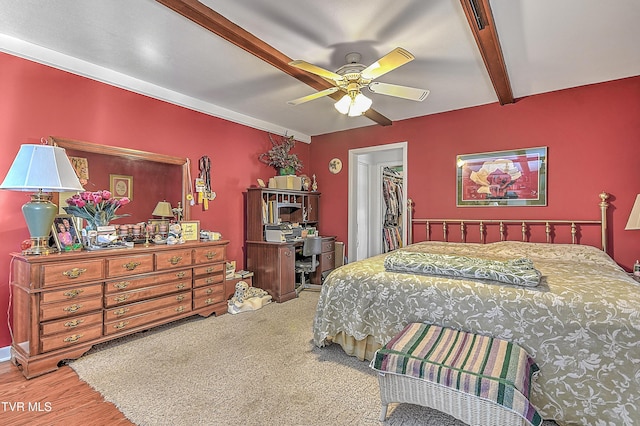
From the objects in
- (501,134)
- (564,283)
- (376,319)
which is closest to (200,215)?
(376,319)

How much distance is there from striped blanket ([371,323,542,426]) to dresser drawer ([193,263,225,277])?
224 cm

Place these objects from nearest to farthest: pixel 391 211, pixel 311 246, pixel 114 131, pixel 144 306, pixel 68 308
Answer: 1. pixel 68 308
2. pixel 144 306
3. pixel 114 131
4. pixel 311 246
5. pixel 391 211

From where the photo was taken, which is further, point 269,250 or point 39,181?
point 269,250

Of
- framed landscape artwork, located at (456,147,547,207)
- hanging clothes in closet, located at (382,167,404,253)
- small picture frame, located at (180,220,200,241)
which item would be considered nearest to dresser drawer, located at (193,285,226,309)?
small picture frame, located at (180,220,200,241)

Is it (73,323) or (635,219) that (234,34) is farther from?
(635,219)

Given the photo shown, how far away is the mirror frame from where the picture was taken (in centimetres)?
267

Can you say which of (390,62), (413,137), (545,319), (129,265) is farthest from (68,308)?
(413,137)

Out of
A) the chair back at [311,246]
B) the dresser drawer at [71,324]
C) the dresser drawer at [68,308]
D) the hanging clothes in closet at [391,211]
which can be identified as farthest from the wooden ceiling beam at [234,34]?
the hanging clothes in closet at [391,211]

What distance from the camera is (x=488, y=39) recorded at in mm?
2223

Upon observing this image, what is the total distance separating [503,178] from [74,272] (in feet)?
14.5

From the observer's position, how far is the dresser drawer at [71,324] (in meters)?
2.23

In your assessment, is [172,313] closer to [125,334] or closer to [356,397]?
[125,334]

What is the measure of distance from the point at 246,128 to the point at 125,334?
9.63 feet

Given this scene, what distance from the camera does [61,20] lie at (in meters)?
2.13
